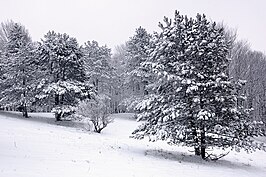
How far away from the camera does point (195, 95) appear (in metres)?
12.7

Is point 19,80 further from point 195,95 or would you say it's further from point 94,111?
point 195,95

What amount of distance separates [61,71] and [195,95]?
59.6 ft

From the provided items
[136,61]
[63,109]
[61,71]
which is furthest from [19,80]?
[136,61]

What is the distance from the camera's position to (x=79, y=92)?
25781mm

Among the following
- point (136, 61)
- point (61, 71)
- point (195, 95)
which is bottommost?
point (195, 95)

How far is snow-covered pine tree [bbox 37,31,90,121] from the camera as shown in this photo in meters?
25.2

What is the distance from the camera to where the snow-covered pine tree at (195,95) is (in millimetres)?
12352

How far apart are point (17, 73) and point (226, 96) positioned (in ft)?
72.8

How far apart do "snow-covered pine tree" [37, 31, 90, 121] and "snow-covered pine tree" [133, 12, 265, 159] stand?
1396cm

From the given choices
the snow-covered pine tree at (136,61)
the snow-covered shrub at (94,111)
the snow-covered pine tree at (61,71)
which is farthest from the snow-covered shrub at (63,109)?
the snow-covered pine tree at (136,61)

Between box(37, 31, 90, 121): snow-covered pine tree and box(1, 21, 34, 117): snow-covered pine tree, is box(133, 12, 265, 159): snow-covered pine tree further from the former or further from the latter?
box(1, 21, 34, 117): snow-covered pine tree

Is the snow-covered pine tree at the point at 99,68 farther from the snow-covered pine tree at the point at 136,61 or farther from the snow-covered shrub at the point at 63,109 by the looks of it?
the snow-covered shrub at the point at 63,109

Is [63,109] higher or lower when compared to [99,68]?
lower

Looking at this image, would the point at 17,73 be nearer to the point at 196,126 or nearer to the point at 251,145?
the point at 196,126
